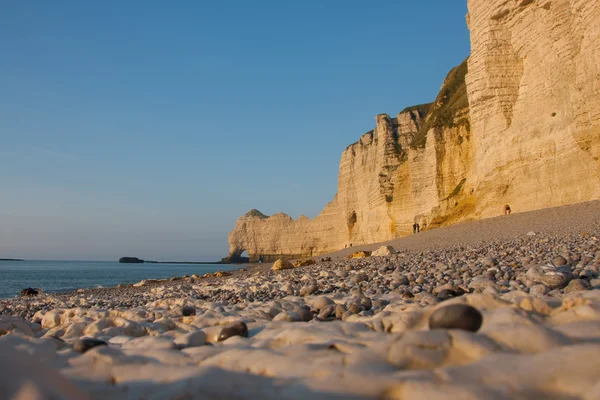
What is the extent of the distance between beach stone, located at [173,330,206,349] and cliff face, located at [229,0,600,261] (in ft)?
48.9

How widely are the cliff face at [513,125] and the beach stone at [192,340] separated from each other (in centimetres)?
1490

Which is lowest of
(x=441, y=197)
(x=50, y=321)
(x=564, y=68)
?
(x=50, y=321)

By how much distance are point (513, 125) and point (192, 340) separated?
743 inches

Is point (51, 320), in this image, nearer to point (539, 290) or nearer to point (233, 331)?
point (233, 331)

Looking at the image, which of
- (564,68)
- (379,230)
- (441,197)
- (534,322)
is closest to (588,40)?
(564,68)

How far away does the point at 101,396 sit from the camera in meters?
1.84

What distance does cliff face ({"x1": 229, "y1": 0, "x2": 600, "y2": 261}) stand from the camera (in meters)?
14.9

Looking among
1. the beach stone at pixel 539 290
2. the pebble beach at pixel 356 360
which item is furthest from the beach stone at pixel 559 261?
the pebble beach at pixel 356 360

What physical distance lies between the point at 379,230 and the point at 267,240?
31846 millimetres

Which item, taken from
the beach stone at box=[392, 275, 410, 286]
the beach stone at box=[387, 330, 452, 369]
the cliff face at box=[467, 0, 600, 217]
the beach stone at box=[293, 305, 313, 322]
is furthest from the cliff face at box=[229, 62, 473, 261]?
the beach stone at box=[387, 330, 452, 369]

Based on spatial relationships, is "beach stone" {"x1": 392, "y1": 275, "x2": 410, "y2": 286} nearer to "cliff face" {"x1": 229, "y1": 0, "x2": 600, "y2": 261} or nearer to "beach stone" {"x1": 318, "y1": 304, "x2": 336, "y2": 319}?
"beach stone" {"x1": 318, "y1": 304, "x2": 336, "y2": 319}

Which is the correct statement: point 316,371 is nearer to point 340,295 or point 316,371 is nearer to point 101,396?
point 101,396

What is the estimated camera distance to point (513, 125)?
62.0 ft

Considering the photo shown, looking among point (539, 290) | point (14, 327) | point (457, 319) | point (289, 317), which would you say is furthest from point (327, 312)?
point (14, 327)
